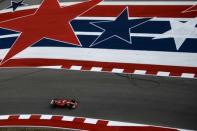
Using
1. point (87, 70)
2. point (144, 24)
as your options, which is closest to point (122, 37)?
point (144, 24)

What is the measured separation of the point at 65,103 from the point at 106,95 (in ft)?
6.32

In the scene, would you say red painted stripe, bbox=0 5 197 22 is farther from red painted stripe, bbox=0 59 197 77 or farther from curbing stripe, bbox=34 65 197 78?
curbing stripe, bbox=34 65 197 78

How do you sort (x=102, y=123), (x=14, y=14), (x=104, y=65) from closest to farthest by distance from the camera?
1. (x=102, y=123)
2. (x=104, y=65)
3. (x=14, y=14)

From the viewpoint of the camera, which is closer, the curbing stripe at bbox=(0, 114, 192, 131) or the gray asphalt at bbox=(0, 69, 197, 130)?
the curbing stripe at bbox=(0, 114, 192, 131)

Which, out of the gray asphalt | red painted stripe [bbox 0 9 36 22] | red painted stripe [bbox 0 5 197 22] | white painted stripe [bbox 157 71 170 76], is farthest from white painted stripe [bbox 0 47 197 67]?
red painted stripe [bbox 0 9 36 22]

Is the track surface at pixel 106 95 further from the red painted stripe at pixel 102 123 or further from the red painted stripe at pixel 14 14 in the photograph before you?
the red painted stripe at pixel 14 14

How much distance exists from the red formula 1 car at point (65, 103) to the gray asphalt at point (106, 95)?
23cm

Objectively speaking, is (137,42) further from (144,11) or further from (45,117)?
(45,117)

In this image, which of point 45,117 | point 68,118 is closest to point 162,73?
point 68,118

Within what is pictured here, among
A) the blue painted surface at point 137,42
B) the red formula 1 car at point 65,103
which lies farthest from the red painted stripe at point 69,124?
the blue painted surface at point 137,42

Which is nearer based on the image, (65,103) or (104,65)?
(65,103)

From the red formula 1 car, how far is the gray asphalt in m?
0.23

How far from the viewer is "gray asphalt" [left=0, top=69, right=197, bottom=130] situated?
659 inches

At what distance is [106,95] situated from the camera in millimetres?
18094
